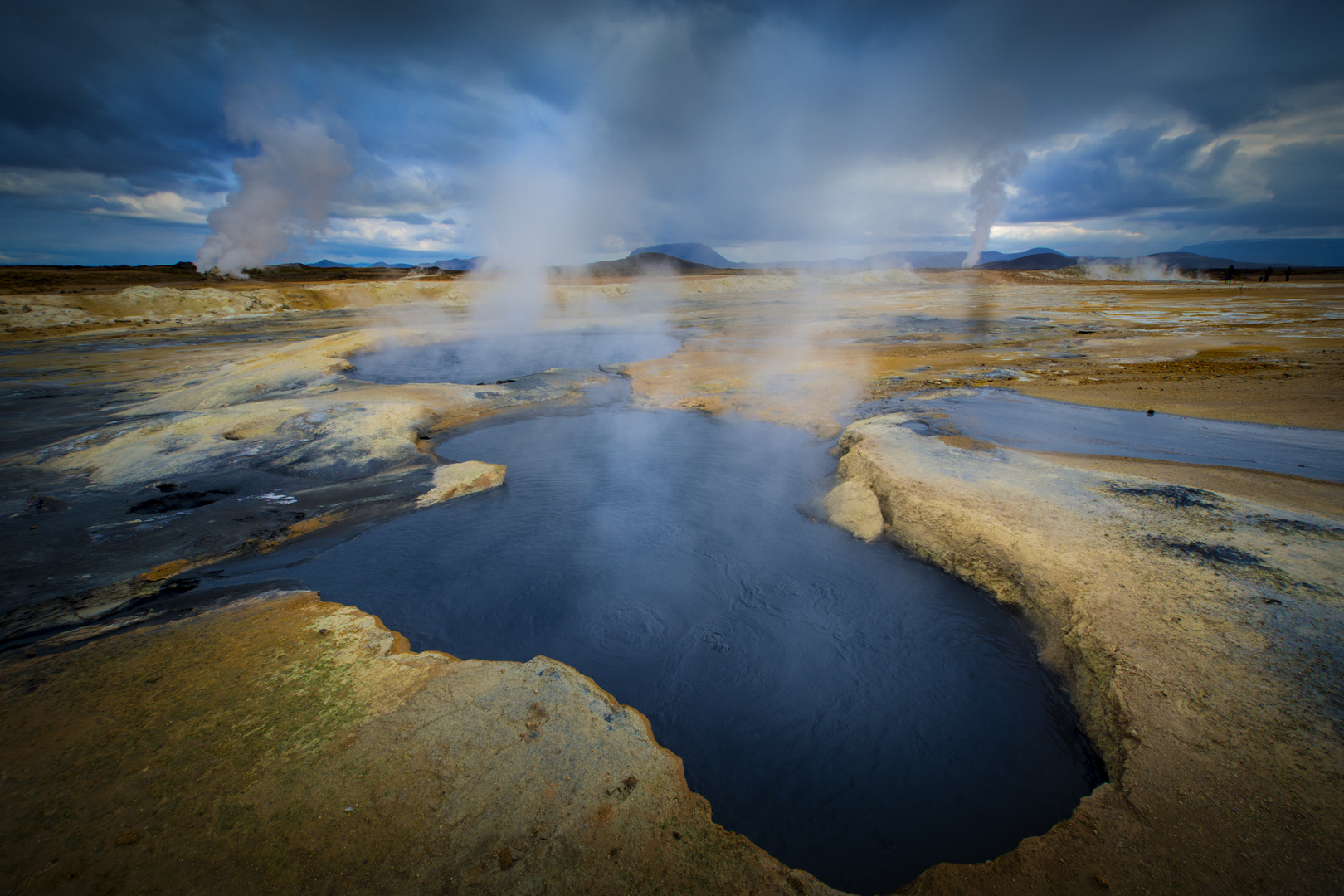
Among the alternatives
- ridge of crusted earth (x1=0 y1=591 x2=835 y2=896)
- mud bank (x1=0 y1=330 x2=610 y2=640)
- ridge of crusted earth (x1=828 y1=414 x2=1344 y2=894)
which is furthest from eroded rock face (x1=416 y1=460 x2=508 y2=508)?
ridge of crusted earth (x1=828 y1=414 x2=1344 y2=894)

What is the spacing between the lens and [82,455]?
262 inches

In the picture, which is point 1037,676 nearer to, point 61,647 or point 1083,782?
point 1083,782

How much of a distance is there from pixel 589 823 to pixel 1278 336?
22.0 meters

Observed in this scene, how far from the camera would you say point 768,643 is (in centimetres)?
400

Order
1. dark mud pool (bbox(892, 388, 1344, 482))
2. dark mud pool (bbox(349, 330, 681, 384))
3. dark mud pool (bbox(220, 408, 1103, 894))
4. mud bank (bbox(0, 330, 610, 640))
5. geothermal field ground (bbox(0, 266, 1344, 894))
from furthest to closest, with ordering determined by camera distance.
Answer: dark mud pool (bbox(349, 330, 681, 384)) → dark mud pool (bbox(892, 388, 1344, 482)) → mud bank (bbox(0, 330, 610, 640)) → dark mud pool (bbox(220, 408, 1103, 894)) → geothermal field ground (bbox(0, 266, 1344, 894))

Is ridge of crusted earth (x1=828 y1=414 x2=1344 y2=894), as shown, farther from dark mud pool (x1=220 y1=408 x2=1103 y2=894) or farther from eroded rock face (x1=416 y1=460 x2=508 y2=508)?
eroded rock face (x1=416 y1=460 x2=508 y2=508)

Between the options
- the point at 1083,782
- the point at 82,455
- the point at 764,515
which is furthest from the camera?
the point at 82,455

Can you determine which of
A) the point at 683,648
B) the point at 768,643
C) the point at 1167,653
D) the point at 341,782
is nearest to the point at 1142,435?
the point at 1167,653

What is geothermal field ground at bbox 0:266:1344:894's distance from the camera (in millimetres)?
2152

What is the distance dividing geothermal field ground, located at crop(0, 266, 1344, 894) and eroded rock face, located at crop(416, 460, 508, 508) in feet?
0.13

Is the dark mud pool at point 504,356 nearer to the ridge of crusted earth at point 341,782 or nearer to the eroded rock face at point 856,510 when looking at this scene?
the eroded rock face at point 856,510

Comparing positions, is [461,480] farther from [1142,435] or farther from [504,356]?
[504,356]

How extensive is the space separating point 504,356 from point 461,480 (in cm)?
1028

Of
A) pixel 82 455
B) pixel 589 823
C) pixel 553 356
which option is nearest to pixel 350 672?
pixel 589 823
